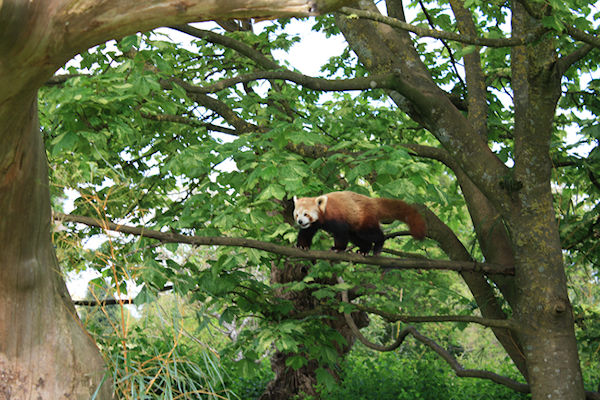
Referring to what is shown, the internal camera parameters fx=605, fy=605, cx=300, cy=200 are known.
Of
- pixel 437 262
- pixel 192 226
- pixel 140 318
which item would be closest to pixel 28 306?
pixel 140 318

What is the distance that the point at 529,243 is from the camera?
229 inches

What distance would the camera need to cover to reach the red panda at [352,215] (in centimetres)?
557

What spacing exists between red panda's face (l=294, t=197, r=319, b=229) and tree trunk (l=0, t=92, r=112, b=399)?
2.20m

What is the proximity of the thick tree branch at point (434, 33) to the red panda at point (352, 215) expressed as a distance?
1.62 m

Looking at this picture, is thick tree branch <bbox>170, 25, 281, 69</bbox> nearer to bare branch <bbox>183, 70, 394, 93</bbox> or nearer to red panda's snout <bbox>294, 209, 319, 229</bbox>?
bare branch <bbox>183, 70, 394, 93</bbox>

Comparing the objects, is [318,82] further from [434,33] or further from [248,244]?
[248,244]

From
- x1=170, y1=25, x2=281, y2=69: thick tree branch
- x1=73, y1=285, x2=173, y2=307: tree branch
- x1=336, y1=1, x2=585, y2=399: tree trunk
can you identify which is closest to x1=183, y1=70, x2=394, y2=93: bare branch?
x1=336, y1=1, x2=585, y2=399: tree trunk

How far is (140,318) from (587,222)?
15.9 ft

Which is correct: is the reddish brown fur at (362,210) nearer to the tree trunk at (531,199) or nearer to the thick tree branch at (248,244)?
the thick tree branch at (248,244)

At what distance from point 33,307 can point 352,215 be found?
9.55ft

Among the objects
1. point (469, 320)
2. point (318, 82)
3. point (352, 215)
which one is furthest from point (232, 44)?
point (469, 320)

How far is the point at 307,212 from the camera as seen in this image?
5.56m

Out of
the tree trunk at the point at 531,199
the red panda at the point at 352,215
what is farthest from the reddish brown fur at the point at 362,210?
the tree trunk at the point at 531,199

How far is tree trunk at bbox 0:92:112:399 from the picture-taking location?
12.1ft
